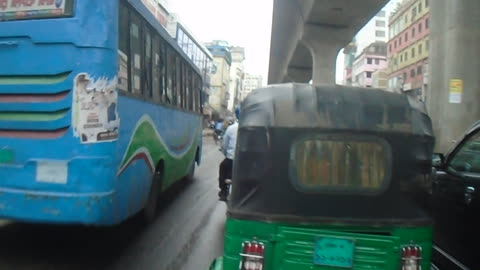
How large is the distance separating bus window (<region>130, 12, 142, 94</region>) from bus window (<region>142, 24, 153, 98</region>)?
8.8 inches

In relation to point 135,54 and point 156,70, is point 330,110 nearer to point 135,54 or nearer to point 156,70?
point 135,54

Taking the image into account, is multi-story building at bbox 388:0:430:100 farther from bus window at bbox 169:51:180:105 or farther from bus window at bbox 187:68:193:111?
bus window at bbox 169:51:180:105

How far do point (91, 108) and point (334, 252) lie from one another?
9.13ft

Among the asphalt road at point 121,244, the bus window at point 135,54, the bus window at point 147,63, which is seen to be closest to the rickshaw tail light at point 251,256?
the asphalt road at point 121,244

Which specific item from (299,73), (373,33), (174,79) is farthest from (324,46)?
(373,33)

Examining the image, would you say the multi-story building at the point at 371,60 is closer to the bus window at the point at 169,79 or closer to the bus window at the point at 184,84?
the bus window at the point at 184,84

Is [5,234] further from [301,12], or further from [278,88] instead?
[301,12]

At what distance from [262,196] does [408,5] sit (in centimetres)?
8506

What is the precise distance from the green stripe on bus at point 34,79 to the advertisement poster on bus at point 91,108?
0.17 m

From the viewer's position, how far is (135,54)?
587cm

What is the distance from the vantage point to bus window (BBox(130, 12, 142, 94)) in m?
5.71

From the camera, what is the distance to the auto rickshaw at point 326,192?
10.8 feet

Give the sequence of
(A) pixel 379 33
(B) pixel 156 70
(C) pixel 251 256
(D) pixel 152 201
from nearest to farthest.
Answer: (C) pixel 251 256
(B) pixel 156 70
(D) pixel 152 201
(A) pixel 379 33

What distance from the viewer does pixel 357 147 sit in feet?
11.3
